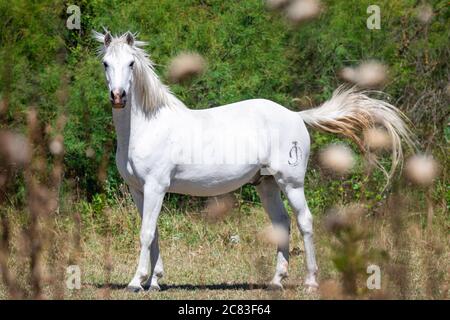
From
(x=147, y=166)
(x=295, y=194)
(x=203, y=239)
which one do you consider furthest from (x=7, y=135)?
(x=203, y=239)

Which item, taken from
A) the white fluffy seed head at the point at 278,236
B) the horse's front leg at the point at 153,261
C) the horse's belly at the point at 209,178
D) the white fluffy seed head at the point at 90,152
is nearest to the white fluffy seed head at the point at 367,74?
the white fluffy seed head at the point at 90,152

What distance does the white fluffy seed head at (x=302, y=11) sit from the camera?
1166cm

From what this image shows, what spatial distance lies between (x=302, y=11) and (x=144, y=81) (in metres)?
5.02

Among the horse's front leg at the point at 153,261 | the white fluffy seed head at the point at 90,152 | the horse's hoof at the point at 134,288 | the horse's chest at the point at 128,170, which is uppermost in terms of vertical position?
the white fluffy seed head at the point at 90,152

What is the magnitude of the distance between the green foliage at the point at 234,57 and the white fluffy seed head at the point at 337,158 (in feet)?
0.57

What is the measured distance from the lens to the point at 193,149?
737 centimetres

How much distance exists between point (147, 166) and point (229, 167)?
2.47ft

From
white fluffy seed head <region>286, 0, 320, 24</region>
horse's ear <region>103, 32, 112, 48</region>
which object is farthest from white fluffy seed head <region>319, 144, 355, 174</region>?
horse's ear <region>103, 32, 112, 48</region>

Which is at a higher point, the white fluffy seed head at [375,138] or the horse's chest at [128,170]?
the white fluffy seed head at [375,138]

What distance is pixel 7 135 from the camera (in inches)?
113

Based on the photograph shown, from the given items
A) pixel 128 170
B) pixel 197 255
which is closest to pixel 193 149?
pixel 128 170

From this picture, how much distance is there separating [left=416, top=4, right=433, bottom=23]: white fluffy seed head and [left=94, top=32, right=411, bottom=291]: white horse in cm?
474

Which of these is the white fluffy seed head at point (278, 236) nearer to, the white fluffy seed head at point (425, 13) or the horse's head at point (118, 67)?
the horse's head at point (118, 67)

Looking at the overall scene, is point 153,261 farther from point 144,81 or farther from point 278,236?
point 144,81
